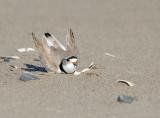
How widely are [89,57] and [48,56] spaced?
1.59 m

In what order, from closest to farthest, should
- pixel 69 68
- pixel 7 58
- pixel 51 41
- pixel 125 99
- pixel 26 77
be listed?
pixel 125 99
pixel 26 77
pixel 69 68
pixel 51 41
pixel 7 58

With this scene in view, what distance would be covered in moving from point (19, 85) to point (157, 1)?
25.7 feet

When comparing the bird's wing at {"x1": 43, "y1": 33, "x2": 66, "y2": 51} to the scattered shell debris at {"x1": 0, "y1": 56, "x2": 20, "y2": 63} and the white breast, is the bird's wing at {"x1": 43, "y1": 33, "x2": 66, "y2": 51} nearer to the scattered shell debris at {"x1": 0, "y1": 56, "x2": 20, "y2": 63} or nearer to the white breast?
the white breast

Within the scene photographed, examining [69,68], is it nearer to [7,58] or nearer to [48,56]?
[48,56]

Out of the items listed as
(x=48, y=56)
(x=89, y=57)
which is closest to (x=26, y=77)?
(x=48, y=56)

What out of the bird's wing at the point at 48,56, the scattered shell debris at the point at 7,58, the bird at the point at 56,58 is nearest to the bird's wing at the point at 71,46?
the bird at the point at 56,58

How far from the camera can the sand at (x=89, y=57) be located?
6.77 meters

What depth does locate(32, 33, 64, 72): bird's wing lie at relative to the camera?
8.08 m

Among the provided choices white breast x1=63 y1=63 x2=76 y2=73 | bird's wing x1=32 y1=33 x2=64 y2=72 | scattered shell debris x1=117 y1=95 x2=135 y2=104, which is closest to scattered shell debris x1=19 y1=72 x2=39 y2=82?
bird's wing x1=32 y1=33 x2=64 y2=72

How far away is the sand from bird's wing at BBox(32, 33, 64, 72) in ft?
0.48

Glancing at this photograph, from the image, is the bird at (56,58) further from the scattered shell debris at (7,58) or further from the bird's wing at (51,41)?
the scattered shell debris at (7,58)

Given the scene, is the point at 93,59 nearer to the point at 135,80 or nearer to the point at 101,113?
the point at 135,80

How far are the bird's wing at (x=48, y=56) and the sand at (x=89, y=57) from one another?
0.48 feet

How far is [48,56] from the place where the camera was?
26.6 ft
